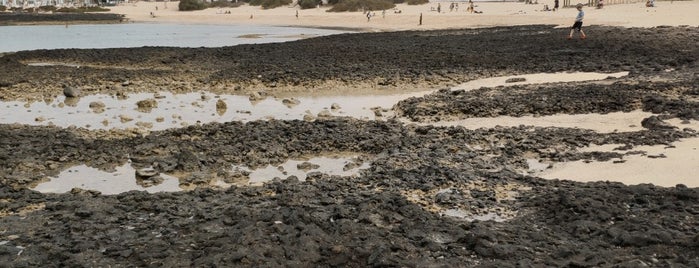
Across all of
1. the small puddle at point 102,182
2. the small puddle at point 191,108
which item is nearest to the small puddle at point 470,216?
the small puddle at point 102,182

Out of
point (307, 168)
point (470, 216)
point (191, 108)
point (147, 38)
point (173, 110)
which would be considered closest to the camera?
point (470, 216)

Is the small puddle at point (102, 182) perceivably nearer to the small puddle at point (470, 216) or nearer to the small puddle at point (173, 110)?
the small puddle at point (173, 110)

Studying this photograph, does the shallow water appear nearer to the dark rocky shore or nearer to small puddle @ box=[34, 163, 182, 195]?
small puddle @ box=[34, 163, 182, 195]

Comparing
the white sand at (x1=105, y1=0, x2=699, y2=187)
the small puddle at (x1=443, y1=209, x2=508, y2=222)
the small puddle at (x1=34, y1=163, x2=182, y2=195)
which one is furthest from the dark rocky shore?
the white sand at (x1=105, y1=0, x2=699, y2=187)

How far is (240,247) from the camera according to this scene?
6.11 meters

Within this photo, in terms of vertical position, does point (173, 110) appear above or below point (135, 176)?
above

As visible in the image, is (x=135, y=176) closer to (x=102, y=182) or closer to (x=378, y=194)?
(x=102, y=182)

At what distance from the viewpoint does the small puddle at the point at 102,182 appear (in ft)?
30.2

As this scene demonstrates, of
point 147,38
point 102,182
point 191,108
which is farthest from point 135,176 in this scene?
point 147,38

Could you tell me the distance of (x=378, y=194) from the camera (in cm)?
796

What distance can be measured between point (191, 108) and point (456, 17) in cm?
3993

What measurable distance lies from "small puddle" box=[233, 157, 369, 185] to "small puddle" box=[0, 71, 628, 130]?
3.45 metres

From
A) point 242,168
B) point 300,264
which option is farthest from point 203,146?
point 300,264

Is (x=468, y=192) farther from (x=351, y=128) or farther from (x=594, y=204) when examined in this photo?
(x=351, y=128)
